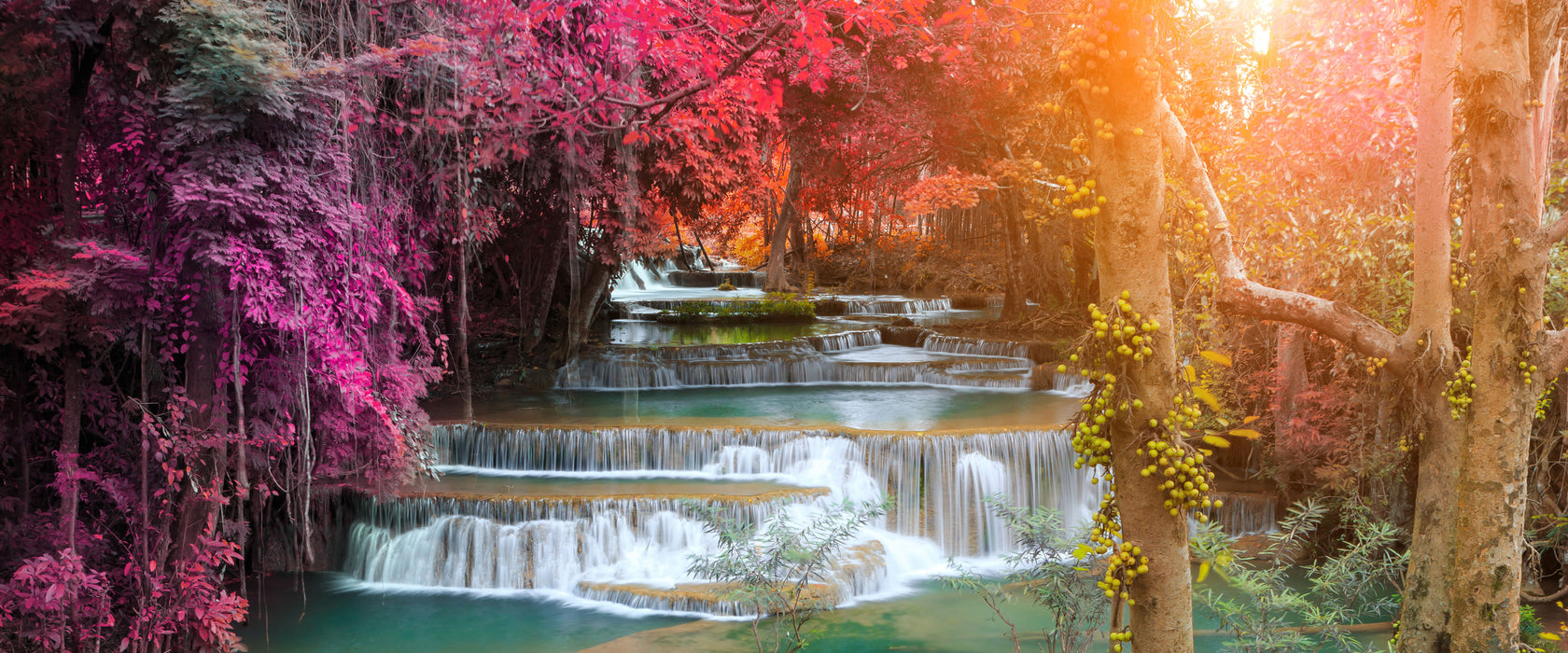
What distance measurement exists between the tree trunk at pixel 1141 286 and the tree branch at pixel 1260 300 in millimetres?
938

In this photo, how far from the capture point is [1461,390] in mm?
4250

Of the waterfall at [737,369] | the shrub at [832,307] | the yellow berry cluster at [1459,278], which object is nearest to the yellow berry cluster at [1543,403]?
the yellow berry cluster at [1459,278]

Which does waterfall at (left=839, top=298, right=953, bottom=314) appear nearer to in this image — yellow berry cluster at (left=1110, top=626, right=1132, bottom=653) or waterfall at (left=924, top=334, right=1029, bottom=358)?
waterfall at (left=924, top=334, right=1029, bottom=358)

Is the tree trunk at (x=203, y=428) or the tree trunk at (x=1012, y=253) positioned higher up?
the tree trunk at (x=1012, y=253)

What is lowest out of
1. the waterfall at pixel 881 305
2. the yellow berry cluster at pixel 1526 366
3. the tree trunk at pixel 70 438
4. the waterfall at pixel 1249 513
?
the waterfall at pixel 1249 513

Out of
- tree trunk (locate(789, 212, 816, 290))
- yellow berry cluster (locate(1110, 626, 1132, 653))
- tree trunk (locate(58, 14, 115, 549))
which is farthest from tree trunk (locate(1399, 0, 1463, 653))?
tree trunk (locate(789, 212, 816, 290))

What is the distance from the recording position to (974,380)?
41.7 feet

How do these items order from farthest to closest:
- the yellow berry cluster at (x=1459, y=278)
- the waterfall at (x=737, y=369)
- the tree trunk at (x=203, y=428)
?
the waterfall at (x=737, y=369) < the tree trunk at (x=203, y=428) < the yellow berry cluster at (x=1459, y=278)

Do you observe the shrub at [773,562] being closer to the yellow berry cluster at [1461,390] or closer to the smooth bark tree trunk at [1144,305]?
the smooth bark tree trunk at [1144,305]

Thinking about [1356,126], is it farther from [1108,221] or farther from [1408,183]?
[1108,221]

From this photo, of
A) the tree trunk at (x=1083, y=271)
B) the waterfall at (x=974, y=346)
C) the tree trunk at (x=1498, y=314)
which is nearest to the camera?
the tree trunk at (x=1498, y=314)

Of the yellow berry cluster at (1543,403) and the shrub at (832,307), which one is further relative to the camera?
the shrub at (832,307)

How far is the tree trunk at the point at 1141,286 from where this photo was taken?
2834 mm

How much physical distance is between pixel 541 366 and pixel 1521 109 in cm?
1176
